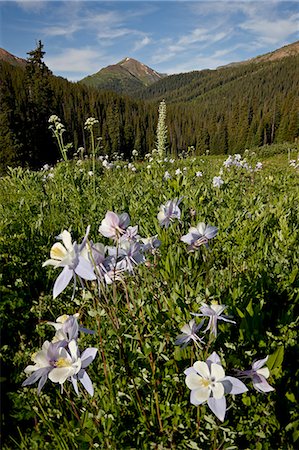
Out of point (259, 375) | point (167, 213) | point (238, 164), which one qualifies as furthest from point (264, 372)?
point (238, 164)

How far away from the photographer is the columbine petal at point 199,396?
42.8 inches

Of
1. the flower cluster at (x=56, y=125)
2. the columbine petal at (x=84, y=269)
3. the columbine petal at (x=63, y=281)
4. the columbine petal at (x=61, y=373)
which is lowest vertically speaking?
the columbine petal at (x=61, y=373)

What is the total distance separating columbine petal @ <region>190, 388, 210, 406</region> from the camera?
1.09 meters

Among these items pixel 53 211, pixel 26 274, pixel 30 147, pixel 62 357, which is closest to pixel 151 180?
pixel 53 211

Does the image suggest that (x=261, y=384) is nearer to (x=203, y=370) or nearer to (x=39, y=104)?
(x=203, y=370)

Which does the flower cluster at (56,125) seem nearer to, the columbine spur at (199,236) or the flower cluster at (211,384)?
the columbine spur at (199,236)

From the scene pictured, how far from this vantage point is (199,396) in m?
1.10

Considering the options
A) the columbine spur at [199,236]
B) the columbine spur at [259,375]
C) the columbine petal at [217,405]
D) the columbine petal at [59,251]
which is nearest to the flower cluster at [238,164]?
the columbine spur at [199,236]

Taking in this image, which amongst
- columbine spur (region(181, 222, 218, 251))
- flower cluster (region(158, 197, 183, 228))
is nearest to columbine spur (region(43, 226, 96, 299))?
columbine spur (region(181, 222, 218, 251))

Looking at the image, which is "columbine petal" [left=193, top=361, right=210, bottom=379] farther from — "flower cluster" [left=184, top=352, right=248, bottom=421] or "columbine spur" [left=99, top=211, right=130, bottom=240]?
"columbine spur" [left=99, top=211, right=130, bottom=240]

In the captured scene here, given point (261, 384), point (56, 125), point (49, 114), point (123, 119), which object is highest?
point (123, 119)

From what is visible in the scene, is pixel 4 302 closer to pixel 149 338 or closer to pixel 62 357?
pixel 149 338

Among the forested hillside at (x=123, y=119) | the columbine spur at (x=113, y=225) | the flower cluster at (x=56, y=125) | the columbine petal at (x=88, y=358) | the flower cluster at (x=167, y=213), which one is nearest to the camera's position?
the columbine petal at (x=88, y=358)

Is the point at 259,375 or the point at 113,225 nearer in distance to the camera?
the point at 259,375
